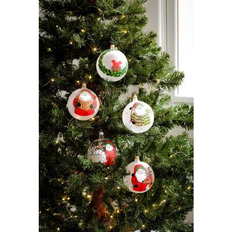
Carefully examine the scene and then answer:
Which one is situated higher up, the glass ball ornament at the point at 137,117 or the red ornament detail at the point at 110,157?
the glass ball ornament at the point at 137,117

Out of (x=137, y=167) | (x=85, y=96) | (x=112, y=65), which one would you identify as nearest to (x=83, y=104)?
(x=85, y=96)

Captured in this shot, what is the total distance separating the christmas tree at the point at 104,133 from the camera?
1.22 metres

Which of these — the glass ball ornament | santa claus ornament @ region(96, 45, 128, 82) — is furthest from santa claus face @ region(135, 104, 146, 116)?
santa claus ornament @ region(96, 45, 128, 82)

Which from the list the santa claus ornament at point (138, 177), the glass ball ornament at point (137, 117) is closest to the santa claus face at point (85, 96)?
the glass ball ornament at point (137, 117)

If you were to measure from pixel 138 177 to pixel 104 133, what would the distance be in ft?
0.85

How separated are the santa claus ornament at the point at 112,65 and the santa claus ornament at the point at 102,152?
259 millimetres

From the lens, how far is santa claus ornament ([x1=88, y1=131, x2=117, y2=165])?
116 cm

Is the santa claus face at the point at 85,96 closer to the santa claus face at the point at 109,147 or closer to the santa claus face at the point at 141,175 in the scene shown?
the santa claus face at the point at 109,147

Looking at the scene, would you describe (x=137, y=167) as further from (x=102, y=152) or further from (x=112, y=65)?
(x=112, y=65)
